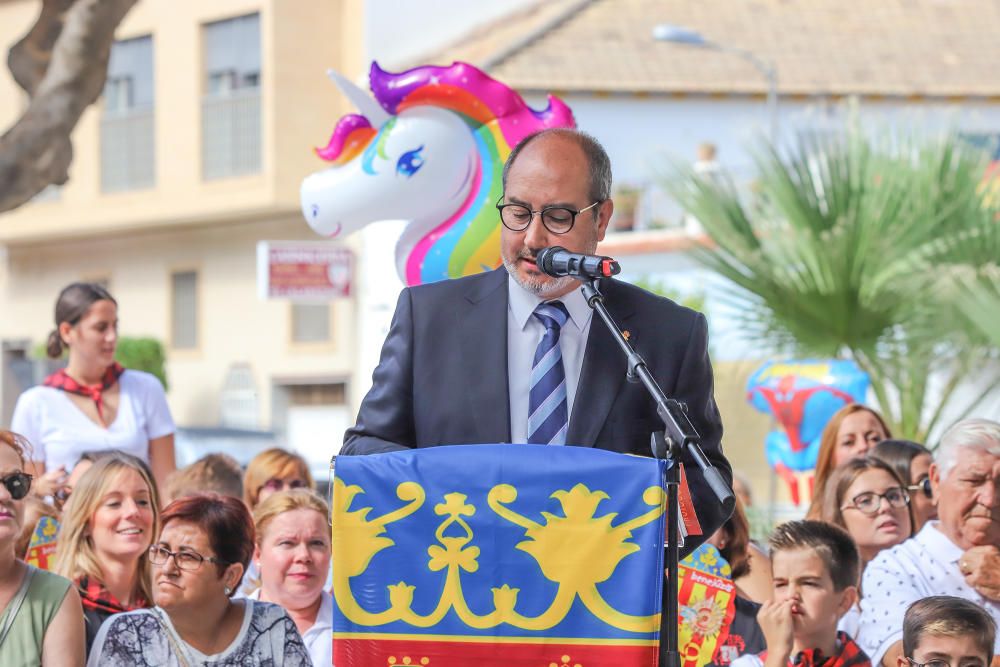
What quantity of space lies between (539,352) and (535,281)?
179mm

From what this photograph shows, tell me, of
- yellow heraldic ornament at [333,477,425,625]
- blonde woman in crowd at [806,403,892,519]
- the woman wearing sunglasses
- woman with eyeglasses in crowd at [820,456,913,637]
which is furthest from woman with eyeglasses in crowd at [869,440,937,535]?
yellow heraldic ornament at [333,477,425,625]

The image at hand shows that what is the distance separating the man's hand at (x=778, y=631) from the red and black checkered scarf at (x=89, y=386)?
316 centimetres

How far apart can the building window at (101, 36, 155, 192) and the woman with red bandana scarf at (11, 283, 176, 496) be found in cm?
2129

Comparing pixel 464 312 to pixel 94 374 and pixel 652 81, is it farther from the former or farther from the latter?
pixel 652 81

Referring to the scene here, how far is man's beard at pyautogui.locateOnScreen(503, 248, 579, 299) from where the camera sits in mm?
3422

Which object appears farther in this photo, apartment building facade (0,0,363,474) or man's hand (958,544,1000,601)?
apartment building facade (0,0,363,474)

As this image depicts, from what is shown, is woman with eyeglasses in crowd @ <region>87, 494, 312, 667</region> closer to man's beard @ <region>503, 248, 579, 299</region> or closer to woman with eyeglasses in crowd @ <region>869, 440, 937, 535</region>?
man's beard @ <region>503, 248, 579, 299</region>

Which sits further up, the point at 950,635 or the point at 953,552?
the point at 953,552

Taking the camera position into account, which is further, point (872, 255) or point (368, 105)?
point (872, 255)

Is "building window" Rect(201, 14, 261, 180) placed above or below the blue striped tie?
above

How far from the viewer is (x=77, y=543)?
516cm

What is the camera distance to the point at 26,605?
4.26 meters

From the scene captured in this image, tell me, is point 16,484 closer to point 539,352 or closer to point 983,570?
point 539,352

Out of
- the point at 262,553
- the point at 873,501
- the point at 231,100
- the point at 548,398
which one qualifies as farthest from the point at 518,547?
the point at 231,100
